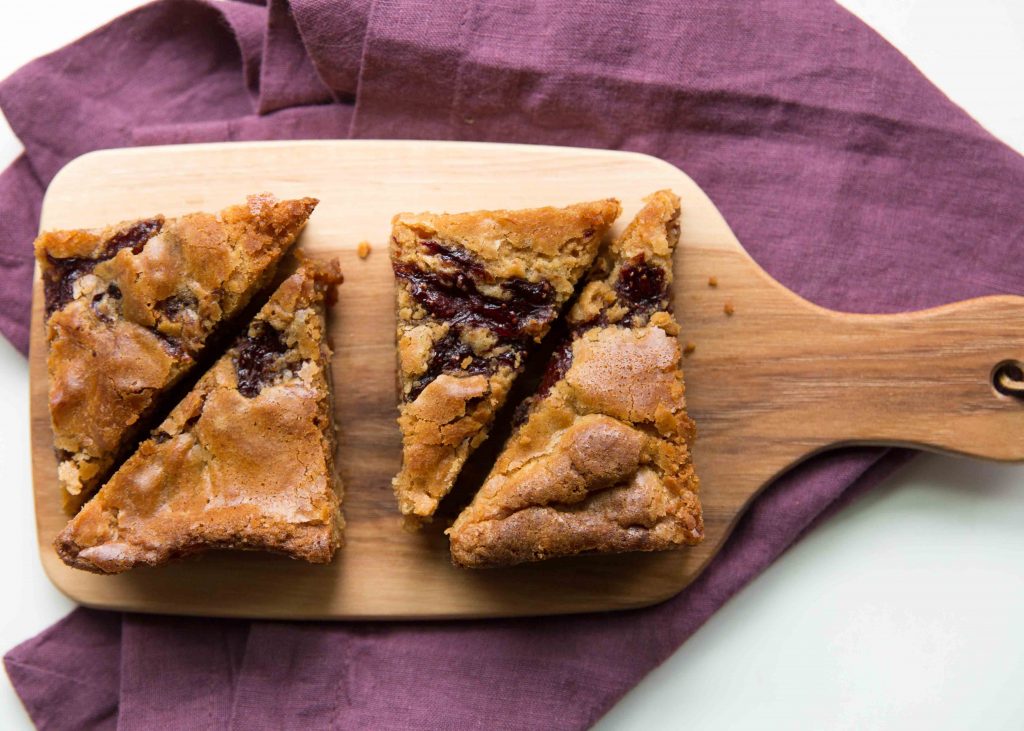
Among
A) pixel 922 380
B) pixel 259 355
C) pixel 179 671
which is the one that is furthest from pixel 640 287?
pixel 179 671

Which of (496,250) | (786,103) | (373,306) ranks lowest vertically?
(373,306)

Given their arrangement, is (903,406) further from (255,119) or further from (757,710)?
(255,119)

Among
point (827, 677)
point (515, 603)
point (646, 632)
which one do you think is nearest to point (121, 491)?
point (515, 603)

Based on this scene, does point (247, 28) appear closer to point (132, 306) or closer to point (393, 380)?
point (132, 306)

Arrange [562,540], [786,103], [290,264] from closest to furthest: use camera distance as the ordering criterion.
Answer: [562,540], [290,264], [786,103]

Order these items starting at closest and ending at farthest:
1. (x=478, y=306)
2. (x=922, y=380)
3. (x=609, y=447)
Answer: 1. (x=609, y=447)
2. (x=478, y=306)
3. (x=922, y=380)

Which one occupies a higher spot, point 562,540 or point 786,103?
point 786,103
